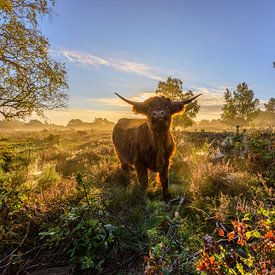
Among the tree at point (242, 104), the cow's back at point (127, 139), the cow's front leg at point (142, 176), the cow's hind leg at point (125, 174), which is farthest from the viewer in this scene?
the tree at point (242, 104)

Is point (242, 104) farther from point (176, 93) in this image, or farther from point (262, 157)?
point (262, 157)

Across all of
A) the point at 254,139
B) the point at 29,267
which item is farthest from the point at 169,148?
the point at 29,267

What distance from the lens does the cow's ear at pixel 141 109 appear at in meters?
5.92

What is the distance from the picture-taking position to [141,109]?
235 inches

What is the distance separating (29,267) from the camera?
94.8 inches

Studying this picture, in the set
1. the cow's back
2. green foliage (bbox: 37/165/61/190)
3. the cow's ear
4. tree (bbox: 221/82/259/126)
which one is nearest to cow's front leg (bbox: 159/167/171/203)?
the cow's back

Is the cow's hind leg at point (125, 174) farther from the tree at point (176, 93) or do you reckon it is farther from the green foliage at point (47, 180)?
the tree at point (176, 93)

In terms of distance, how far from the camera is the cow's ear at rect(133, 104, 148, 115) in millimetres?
5918

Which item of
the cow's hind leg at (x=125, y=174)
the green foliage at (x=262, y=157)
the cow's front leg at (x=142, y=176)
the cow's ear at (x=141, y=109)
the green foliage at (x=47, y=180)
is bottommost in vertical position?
the cow's hind leg at (x=125, y=174)

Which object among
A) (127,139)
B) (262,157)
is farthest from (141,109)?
(262,157)

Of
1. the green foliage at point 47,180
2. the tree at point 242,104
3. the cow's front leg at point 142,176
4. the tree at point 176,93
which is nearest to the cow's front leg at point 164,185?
the cow's front leg at point 142,176

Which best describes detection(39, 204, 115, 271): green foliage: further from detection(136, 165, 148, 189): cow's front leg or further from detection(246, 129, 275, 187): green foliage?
detection(246, 129, 275, 187): green foliage

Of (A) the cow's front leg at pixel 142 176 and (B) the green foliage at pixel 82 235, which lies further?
(A) the cow's front leg at pixel 142 176

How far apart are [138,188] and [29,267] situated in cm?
350
